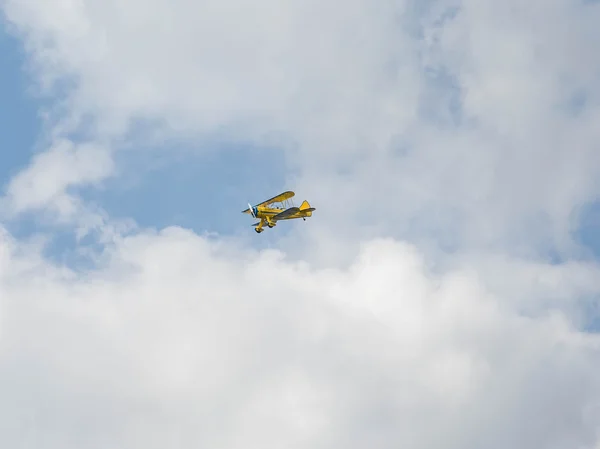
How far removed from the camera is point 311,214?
109312 mm

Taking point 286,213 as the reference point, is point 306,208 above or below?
above

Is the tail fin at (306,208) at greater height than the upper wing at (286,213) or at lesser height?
greater

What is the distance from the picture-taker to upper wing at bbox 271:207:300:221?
336ft

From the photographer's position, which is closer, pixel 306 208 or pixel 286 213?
pixel 286 213

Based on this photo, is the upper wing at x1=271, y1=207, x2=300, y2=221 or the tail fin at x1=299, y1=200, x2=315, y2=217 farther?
the tail fin at x1=299, y1=200, x2=315, y2=217

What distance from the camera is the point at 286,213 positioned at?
103812 millimetres

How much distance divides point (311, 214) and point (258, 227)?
37.2 feet

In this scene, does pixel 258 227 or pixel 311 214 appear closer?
pixel 258 227

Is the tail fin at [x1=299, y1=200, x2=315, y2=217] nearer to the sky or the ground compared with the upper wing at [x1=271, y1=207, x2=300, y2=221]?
nearer to the sky

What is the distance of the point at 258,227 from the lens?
103 meters

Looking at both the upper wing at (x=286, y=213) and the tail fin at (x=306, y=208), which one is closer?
the upper wing at (x=286, y=213)

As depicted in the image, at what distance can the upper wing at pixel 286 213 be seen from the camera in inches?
4035
